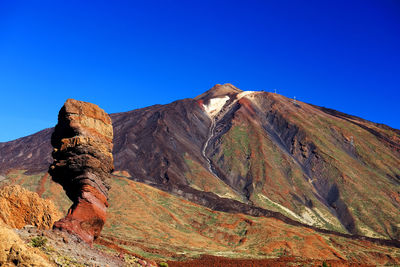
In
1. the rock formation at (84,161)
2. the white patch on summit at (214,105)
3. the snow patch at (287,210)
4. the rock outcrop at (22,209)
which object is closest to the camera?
the rock outcrop at (22,209)

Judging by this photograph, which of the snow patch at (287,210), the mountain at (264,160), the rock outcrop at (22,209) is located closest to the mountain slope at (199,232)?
the mountain at (264,160)

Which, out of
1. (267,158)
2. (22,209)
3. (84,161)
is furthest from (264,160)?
(22,209)

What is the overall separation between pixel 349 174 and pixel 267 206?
84.3 feet

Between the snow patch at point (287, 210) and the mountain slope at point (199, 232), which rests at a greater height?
the snow patch at point (287, 210)

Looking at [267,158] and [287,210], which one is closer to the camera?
[287,210]

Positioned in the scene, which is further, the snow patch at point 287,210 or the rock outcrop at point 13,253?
the snow patch at point 287,210

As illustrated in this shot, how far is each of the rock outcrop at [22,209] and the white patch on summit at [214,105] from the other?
106728mm

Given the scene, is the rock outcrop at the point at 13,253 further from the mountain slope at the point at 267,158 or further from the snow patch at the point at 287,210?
the snow patch at the point at 287,210

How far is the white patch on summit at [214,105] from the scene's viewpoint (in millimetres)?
124562

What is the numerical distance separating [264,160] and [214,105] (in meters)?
46.5

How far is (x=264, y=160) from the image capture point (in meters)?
86.6

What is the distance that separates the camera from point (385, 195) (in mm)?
76125

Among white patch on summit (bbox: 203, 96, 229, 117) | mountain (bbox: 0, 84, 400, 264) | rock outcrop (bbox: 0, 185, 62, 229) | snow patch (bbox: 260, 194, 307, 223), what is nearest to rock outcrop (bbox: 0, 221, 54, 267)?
rock outcrop (bbox: 0, 185, 62, 229)

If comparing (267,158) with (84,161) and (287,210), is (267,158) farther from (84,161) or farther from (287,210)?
(84,161)
